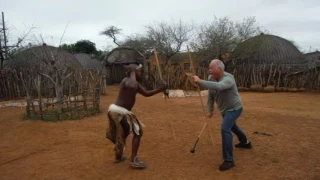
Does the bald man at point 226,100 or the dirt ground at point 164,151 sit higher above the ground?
the bald man at point 226,100

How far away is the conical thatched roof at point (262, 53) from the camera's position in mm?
19797

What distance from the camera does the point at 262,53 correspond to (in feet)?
66.2

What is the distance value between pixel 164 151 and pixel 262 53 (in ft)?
55.4

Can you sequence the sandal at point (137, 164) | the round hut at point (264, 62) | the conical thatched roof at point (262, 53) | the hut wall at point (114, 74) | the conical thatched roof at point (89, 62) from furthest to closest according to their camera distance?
1. the conical thatched roof at point (89, 62)
2. the hut wall at point (114, 74)
3. the conical thatched roof at point (262, 53)
4. the round hut at point (264, 62)
5. the sandal at point (137, 164)

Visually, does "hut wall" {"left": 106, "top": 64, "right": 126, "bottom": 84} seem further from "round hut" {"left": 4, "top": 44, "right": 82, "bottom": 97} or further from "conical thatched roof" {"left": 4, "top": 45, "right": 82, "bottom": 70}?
"conical thatched roof" {"left": 4, "top": 45, "right": 82, "bottom": 70}

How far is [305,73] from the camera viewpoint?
1554cm

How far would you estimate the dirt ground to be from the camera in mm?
4203

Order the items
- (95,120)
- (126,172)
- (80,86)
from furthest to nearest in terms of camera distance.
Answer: (80,86)
(95,120)
(126,172)

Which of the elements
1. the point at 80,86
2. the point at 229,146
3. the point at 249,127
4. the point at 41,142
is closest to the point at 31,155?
the point at 41,142

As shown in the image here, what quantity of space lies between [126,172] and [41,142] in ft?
8.96

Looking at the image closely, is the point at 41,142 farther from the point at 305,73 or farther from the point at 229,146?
the point at 305,73

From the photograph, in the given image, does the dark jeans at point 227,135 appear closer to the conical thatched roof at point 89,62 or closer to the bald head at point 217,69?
the bald head at point 217,69

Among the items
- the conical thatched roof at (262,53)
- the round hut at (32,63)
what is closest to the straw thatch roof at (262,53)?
the conical thatched roof at (262,53)

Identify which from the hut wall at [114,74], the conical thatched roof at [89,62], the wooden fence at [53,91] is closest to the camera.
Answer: the wooden fence at [53,91]
